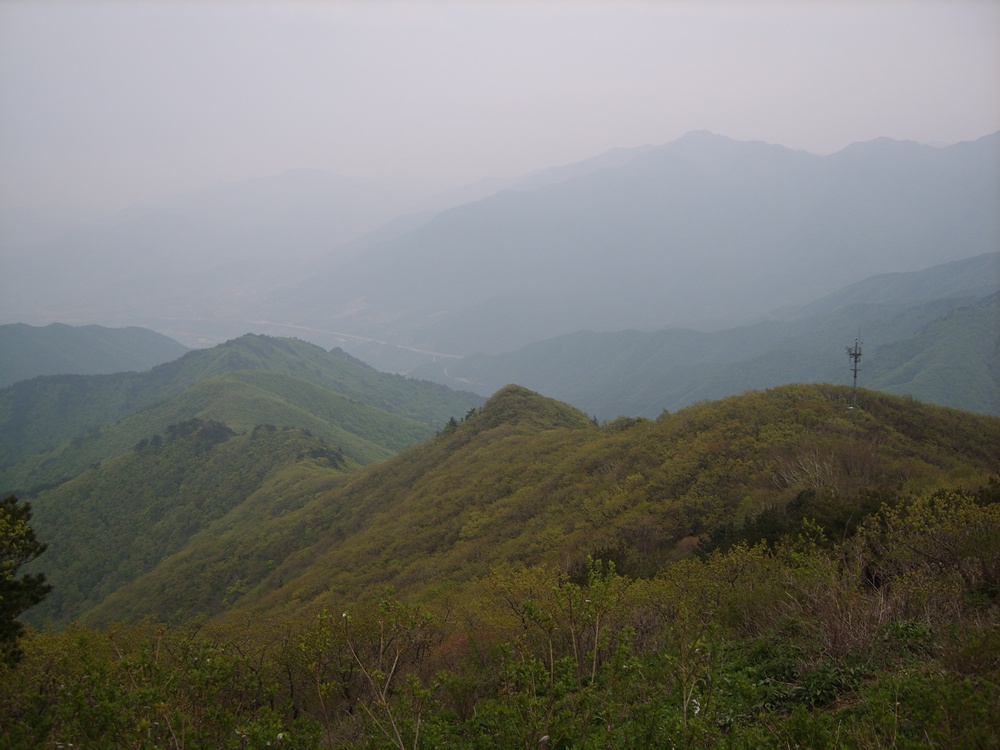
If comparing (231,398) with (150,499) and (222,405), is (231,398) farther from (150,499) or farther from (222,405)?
(150,499)

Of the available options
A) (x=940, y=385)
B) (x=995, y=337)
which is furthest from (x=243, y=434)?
(x=995, y=337)

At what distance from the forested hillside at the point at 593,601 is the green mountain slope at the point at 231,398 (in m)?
53.0

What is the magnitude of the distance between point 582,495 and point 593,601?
74.1 feet

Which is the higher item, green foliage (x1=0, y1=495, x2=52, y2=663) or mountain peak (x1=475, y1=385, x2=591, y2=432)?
green foliage (x1=0, y1=495, x2=52, y2=663)

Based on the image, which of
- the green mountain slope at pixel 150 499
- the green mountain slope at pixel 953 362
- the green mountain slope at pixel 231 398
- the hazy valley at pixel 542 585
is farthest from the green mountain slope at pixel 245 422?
the green mountain slope at pixel 953 362

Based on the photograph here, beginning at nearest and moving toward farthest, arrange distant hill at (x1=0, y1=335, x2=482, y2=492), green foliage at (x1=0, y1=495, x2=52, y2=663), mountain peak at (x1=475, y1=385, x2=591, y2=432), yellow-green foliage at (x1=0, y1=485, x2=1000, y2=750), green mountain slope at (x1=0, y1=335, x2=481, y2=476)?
yellow-green foliage at (x1=0, y1=485, x2=1000, y2=750) < green foliage at (x1=0, y1=495, x2=52, y2=663) < mountain peak at (x1=475, y1=385, x2=591, y2=432) < distant hill at (x1=0, y1=335, x2=482, y2=492) < green mountain slope at (x1=0, y1=335, x2=481, y2=476)

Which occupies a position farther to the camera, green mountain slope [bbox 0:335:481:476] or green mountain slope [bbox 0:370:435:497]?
green mountain slope [bbox 0:335:481:476]

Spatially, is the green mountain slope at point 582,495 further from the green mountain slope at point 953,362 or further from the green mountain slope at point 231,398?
the green mountain slope at point 953,362

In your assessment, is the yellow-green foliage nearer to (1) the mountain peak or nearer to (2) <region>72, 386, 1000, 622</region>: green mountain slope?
(2) <region>72, 386, 1000, 622</region>: green mountain slope

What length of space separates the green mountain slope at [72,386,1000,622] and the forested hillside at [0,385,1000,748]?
7.4 inches

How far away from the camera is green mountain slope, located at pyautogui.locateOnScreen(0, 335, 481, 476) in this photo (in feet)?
346

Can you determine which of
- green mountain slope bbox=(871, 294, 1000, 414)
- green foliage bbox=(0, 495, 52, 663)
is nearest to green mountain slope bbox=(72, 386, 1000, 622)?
green foliage bbox=(0, 495, 52, 663)

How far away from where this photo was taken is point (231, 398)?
4055 inches

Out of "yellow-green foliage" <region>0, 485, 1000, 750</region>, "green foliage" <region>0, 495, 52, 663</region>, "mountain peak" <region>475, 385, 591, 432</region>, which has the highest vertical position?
"green foliage" <region>0, 495, 52, 663</region>
